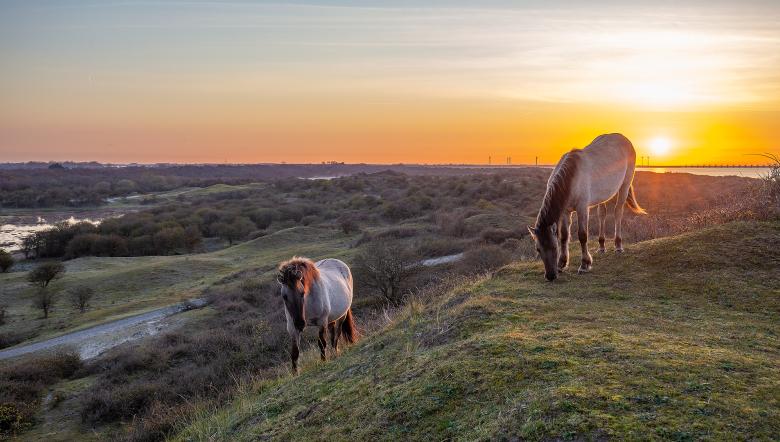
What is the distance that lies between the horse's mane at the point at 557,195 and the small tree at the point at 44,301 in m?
29.1

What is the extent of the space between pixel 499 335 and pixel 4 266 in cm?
4724

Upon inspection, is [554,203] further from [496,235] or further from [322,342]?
[496,235]

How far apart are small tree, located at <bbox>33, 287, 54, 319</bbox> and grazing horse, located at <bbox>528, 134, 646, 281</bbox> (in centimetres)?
2904

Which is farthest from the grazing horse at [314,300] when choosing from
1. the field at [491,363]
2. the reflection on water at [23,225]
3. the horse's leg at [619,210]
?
the reflection on water at [23,225]

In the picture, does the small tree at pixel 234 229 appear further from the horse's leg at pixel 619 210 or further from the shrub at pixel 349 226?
the horse's leg at pixel 619 210

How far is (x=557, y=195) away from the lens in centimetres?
912

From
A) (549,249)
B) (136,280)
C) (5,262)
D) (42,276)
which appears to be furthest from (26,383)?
(5,262)

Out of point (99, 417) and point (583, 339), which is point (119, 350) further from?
point (583, 339)

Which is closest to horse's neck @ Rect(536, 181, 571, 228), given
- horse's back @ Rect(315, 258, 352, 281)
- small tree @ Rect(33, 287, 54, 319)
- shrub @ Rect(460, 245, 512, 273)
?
horse's back @ Rect(315, 258, 352, 281)

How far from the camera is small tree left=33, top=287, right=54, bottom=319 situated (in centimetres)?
2870

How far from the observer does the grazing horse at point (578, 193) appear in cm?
916

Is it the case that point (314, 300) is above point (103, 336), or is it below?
above

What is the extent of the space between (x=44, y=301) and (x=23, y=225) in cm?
5154

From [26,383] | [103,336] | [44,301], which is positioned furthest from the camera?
[44,301]
